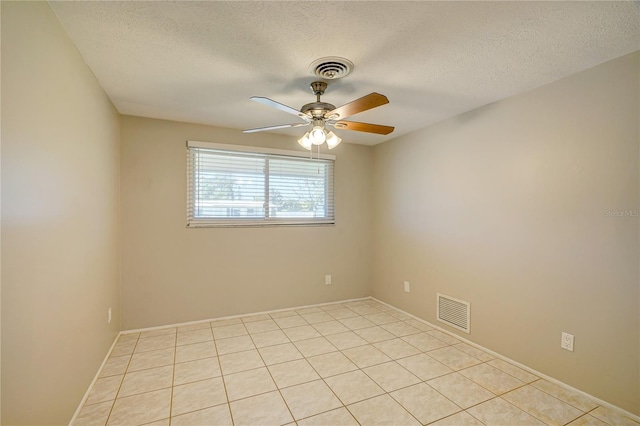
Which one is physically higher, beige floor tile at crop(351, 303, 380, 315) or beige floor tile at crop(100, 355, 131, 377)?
beige floor tile at crop(100, 355, 131, 377)

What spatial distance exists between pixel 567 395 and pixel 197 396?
8.48 feet

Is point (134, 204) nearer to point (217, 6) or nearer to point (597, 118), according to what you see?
point (217, 6)

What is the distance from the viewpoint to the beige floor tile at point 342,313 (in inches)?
144

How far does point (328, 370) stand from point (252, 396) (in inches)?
25.0

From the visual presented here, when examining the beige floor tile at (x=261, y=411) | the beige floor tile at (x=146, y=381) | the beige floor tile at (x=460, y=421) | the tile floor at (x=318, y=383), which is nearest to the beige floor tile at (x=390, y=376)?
the tile floor at (x=318, y=383)

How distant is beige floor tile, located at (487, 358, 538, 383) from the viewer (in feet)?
7.50

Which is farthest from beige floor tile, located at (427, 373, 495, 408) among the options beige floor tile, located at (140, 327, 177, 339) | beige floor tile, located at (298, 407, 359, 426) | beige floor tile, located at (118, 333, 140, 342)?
beige floor tile, located at (118, 333, 140, 342)

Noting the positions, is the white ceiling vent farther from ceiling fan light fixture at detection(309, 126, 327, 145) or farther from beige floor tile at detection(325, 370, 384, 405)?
beige floor tile at detection(325, 370, 384, 405)

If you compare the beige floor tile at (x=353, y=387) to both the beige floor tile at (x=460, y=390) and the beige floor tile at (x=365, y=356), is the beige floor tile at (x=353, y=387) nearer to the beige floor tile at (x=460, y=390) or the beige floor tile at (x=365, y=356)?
the beige floor tile at (x=365, y=356)

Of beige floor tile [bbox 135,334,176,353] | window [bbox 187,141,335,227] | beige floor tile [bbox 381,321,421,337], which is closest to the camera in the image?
beige floor tile [bbox 135,334,176,353]

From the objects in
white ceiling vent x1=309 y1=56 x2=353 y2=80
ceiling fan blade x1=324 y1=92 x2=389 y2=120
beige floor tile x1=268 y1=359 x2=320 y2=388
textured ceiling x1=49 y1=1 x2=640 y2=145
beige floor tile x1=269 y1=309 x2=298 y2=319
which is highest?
textured ceiling x1=49 y1=1 x2=640 y2=145

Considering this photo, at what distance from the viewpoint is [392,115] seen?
3.05 m

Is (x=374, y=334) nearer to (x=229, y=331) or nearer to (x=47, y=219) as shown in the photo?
(x=229, y=331)

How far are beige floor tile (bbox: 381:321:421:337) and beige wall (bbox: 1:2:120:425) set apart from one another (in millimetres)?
2665
